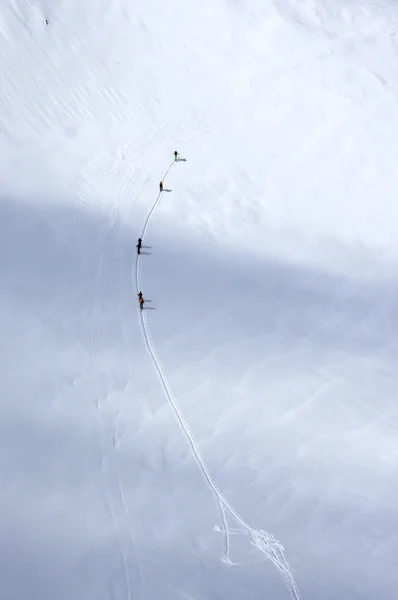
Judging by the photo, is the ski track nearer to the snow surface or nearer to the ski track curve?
the snow surface

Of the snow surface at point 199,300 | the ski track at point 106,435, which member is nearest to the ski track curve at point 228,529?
the snow surface at point 199,300

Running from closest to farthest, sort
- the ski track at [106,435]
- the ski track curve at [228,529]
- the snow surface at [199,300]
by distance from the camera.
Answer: the ski track at [106,435], the ski track curve at [228,529], the snow surface at [199,300]

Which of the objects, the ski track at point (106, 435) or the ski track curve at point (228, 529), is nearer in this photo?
the ski track at point (106, 435)

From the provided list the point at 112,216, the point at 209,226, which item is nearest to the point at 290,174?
the point at 209,226

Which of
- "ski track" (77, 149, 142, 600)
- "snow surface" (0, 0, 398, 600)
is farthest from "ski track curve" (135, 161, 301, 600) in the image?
"ski track" (77, 149, 142, 600)

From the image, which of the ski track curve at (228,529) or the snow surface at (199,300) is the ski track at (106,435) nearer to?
the snow surface at (199,300)

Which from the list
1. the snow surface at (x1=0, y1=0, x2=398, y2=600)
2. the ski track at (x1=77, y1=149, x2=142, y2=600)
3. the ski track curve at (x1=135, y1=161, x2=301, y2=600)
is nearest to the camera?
the ski track at (x1=77, y1=149, x2=142, y2=600)

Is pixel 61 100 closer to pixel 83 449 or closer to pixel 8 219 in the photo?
pixel 8 219

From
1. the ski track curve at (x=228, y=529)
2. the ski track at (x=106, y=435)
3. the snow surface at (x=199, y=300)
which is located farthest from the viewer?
the snow surface at (x=199, y=300)

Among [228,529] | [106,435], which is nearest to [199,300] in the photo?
[106,435]
